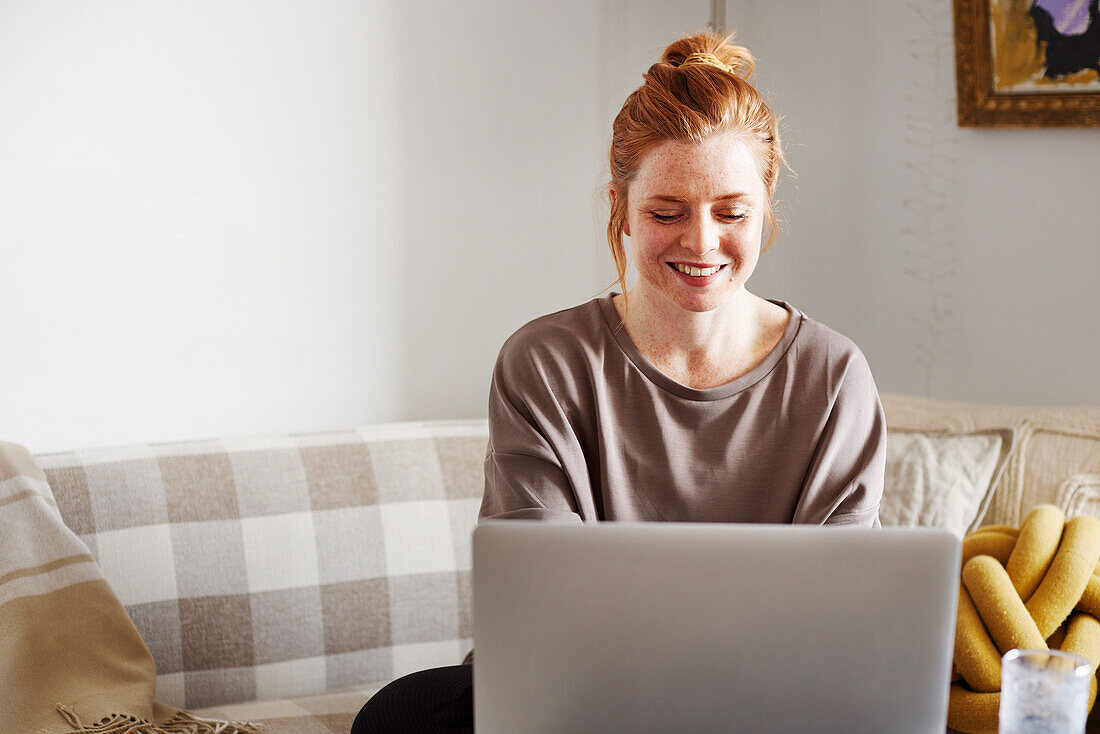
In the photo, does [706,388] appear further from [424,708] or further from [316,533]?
[316,533]

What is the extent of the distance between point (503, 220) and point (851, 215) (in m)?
0.75

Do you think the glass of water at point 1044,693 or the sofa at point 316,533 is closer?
the glass of water at point 1044,693

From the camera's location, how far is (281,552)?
1.63 metres

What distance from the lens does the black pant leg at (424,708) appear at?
1163mm

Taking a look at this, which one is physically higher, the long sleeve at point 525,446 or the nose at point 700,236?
the nose at point 700,236

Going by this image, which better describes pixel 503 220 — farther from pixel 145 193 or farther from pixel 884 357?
pixel 884 357

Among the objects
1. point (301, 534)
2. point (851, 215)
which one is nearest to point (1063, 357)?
point (851, 215)

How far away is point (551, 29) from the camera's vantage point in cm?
215

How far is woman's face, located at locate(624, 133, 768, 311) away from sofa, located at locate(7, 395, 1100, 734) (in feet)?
2.21

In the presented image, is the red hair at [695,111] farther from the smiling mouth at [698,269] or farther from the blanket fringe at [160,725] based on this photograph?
the blanket fringe at [160,725]

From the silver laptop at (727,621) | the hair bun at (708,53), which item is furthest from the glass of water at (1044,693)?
the hair bun at (708,53)

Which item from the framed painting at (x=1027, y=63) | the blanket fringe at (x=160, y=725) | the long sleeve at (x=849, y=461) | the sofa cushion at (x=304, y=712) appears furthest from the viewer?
the framed painting at (x=1027, y=63)

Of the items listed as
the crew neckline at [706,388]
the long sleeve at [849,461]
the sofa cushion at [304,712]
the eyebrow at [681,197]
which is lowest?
the sofa cushion at [304,712]

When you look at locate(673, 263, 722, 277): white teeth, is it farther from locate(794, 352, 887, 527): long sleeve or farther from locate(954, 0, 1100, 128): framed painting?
locate(954, 0, 1100, 128): framed painting
